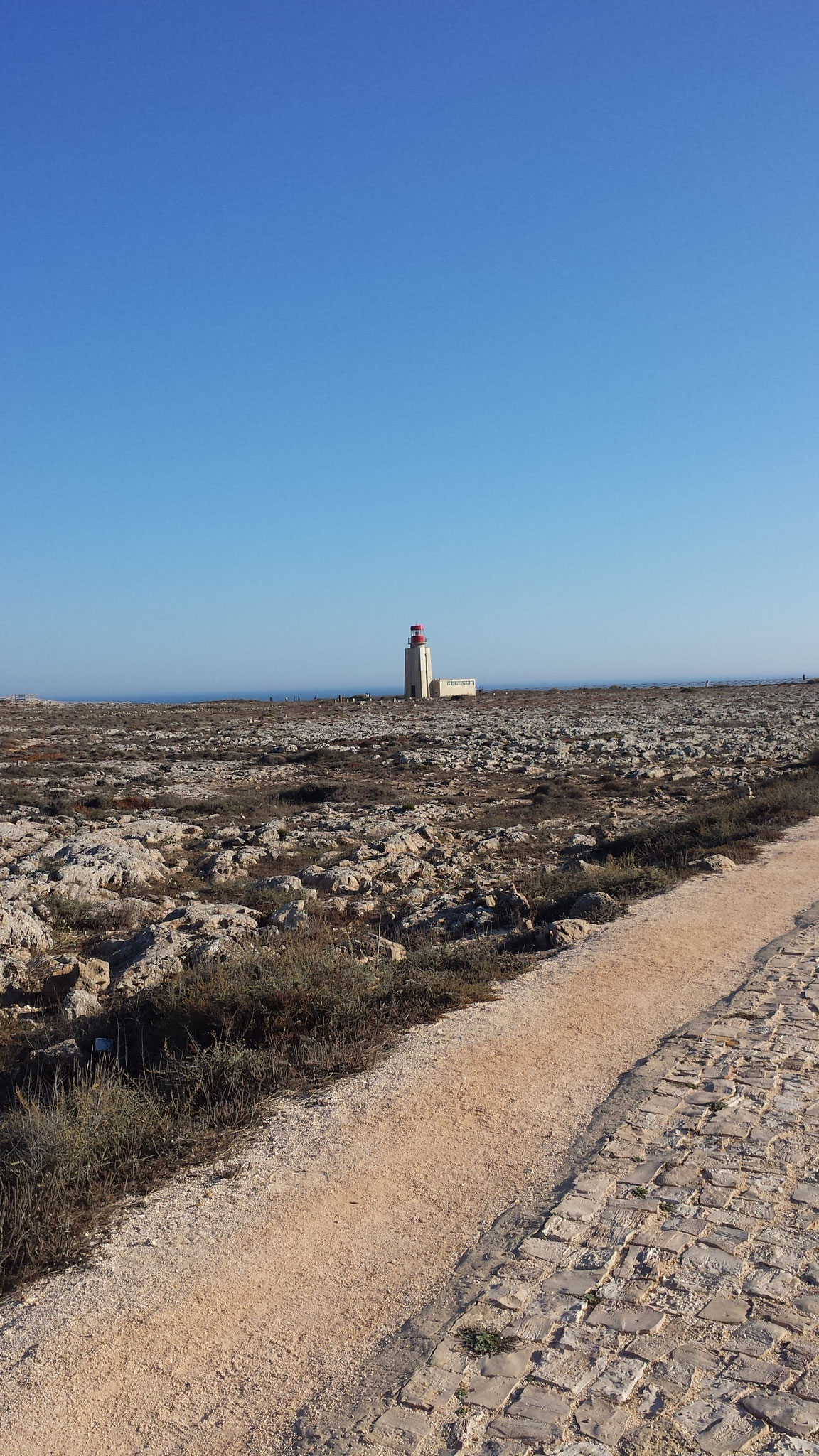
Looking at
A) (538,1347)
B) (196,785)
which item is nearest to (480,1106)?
(538,1347)

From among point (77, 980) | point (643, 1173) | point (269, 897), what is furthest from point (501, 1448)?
point (269, 897)

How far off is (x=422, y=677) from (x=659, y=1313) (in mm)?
67607

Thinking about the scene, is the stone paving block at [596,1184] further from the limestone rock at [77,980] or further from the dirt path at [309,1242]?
the limestone rock at [77,980]

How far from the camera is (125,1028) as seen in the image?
26.1 ft

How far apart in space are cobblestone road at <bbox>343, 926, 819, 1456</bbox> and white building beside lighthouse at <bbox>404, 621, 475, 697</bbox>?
2568 inches

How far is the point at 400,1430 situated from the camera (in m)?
3.39

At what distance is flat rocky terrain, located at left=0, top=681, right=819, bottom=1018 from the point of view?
11047 mm

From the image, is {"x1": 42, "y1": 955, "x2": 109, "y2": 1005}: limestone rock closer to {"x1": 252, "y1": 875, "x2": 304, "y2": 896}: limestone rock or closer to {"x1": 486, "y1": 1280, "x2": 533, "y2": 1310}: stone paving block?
{"x1": 252, "y1": 875, "x2": 304, "y2": 896}: limestone rock

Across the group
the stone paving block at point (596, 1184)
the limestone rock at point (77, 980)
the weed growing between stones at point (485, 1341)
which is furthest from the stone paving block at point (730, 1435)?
the limestone rock at point (77, 980)

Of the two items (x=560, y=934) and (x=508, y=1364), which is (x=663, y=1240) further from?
(x=560, y=934)

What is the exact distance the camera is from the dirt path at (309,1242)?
3.60 m

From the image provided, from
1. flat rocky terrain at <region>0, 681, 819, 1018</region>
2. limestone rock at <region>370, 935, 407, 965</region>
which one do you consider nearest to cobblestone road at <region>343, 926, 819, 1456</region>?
limestone rock at <region>370, 935, 407, 965</region>

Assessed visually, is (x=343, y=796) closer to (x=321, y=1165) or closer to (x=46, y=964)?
(x=46, y=964)

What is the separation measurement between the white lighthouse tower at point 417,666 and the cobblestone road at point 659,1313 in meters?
65.2
